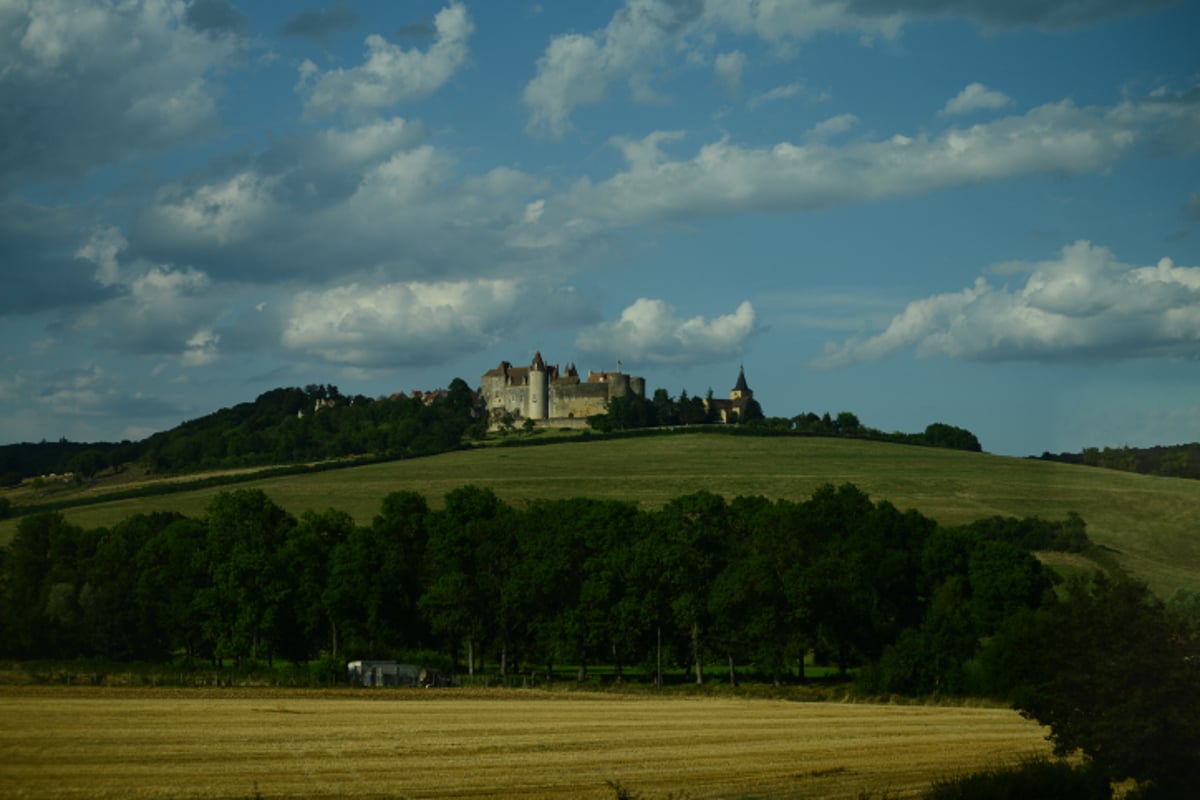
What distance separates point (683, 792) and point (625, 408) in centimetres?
17163

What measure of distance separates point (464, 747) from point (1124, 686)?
16.9 m

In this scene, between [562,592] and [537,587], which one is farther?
[562,592]

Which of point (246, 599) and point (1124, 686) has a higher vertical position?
point (1124, 686)

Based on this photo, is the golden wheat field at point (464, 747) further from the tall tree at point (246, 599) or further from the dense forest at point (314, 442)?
the dense forest at point (314, 442)

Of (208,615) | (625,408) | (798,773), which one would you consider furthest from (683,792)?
(625,408)

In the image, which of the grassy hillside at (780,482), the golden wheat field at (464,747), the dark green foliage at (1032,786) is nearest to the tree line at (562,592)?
the grassy hillside at (780,482)

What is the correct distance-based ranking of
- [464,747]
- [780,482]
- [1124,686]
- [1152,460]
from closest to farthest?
[1124,686] → [464,747] → [1152,460] → [780,482]

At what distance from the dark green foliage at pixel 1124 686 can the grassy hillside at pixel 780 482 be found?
54363mm

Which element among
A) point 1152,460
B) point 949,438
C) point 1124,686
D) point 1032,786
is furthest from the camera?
point 949,438

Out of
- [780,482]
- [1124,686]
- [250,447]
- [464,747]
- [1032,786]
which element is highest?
[250,447]

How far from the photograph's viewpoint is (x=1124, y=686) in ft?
86.5

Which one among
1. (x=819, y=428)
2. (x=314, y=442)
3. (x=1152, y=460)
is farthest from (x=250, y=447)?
(x=1152, y=460)

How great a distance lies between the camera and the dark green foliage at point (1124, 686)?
2567 centimetres

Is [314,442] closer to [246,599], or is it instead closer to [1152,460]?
[246,599]
